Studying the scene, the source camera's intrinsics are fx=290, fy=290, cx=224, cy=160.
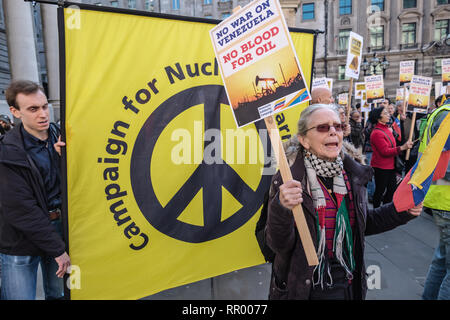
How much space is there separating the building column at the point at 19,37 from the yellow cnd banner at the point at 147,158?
6735 millimetres

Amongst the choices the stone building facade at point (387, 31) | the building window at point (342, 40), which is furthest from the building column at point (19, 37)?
the building window at point (342, 40)

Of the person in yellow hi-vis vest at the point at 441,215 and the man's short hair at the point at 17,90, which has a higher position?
the man's short hair at the point at 17,90

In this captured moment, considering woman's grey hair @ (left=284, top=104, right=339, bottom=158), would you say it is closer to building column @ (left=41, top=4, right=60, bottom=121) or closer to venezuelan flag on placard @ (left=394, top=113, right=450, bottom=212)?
venezuelan flag on placard @ (left=394, top=113, right=450, bottom=212)

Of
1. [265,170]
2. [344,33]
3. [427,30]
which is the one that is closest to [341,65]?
[344,33]

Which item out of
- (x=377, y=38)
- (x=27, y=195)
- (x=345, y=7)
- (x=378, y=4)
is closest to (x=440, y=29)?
(x=377, y=38)

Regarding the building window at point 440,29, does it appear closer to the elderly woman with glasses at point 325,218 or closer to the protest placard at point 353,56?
the protest placard at point 353,56

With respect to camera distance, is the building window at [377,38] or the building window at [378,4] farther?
the building window at [377,38]

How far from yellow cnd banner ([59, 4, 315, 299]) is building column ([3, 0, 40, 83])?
22.1 ft

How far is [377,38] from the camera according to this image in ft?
104

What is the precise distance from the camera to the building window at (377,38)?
102ft

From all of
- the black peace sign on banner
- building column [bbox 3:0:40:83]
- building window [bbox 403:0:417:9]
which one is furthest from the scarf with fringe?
building window [bbox 403:0:417:9]
